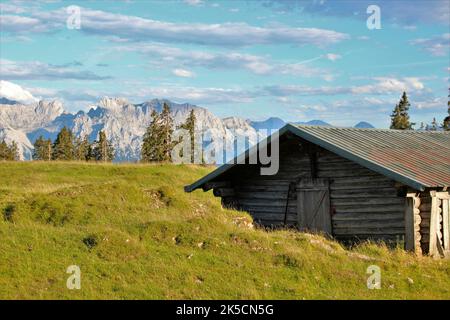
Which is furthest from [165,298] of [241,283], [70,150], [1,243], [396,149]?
[70,150]

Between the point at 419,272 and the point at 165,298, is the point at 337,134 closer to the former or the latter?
the point at 419,272

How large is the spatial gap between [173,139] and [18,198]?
66.1 m

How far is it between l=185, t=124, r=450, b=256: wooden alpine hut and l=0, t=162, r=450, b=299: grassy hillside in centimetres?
133

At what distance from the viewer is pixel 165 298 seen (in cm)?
1296

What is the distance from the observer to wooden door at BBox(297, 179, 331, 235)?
20.8 m

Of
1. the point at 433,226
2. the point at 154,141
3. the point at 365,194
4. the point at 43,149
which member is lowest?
the point at 433,226

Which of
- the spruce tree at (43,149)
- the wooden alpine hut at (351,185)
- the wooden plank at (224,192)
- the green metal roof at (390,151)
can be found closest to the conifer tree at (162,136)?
the spruce tree at (43,149)

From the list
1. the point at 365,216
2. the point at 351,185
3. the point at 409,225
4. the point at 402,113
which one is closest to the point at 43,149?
the point at 402,113

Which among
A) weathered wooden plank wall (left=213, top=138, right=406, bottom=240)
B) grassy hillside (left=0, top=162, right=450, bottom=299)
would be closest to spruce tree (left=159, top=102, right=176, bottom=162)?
weathered wooden plank wall (left=213, top=138, right=406, bottom=240)

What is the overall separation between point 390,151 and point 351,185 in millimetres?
1807

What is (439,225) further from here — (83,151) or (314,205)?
(83,151)

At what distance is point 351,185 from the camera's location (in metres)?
20.2

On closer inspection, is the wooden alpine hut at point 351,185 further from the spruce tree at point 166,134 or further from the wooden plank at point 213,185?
the spruce tree at point 166,134

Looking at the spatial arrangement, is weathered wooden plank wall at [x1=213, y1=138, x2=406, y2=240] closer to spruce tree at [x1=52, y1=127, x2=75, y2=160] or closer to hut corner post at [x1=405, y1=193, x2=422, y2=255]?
hut corner post at [x1=405, y1=193, x2=422, y2=255]
